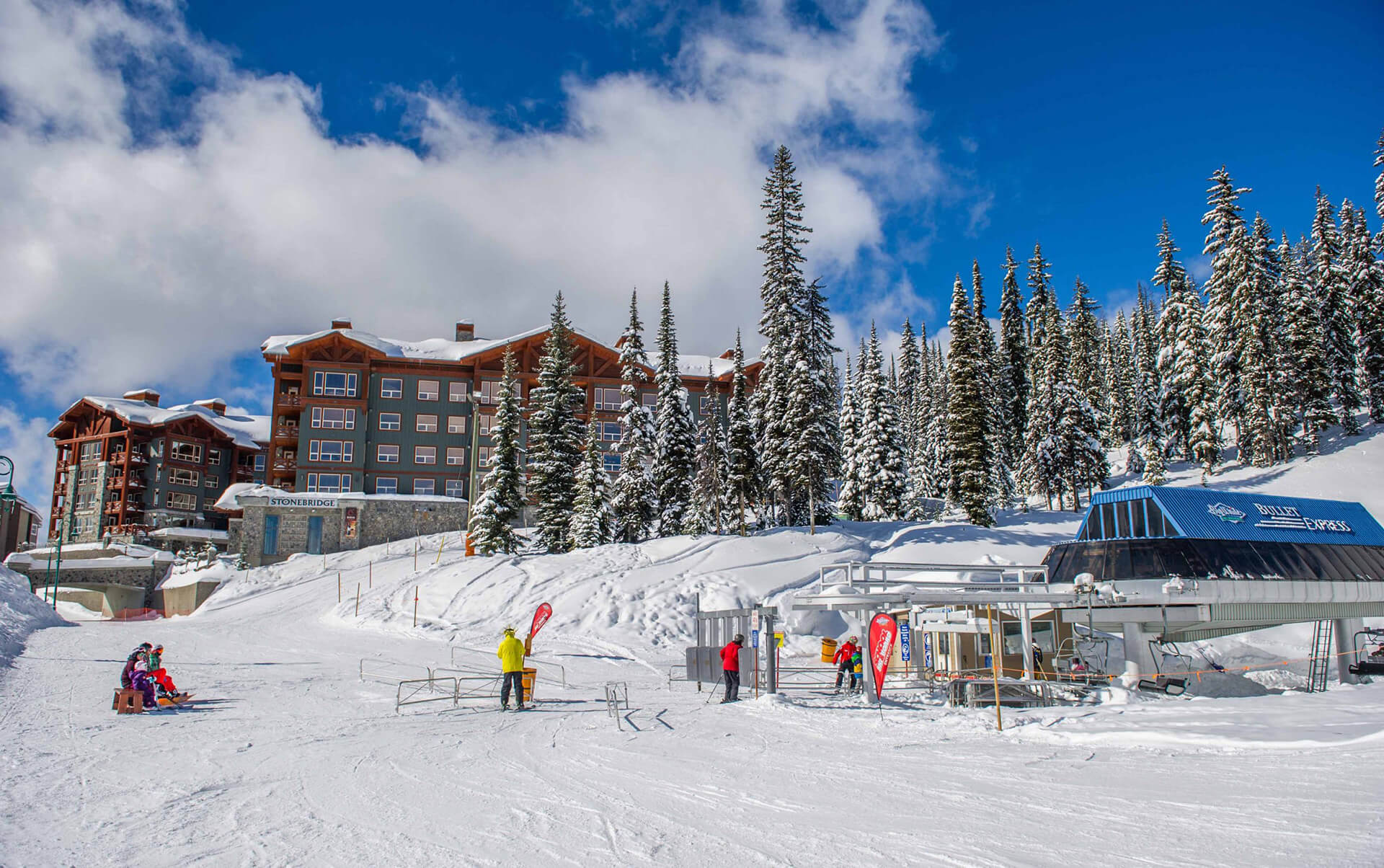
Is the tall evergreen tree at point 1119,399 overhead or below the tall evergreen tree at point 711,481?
overhead

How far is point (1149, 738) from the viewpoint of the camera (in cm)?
1228

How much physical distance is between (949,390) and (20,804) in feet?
153

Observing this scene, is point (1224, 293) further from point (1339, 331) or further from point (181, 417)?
point (181, 417)

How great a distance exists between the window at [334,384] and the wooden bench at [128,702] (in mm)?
49296

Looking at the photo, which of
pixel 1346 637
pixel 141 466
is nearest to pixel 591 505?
pixel 1346 637

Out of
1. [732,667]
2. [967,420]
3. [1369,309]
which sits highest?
[1369,309]

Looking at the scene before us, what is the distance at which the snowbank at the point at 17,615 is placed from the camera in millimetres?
23203

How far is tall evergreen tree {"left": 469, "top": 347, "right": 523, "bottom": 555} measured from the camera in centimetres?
4269

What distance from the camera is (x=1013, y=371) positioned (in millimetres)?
63906

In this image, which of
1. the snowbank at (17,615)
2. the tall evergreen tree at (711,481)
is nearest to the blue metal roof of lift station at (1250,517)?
the tall evergreen tree at (711,481)

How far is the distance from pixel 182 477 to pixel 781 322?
197 ft

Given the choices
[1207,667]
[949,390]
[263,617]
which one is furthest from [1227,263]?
[263,617]

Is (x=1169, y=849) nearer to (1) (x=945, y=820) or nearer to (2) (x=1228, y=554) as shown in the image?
(1) (x=945, y=820)

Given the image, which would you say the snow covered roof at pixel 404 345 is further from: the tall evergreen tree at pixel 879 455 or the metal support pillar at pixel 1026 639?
the metal support pillar at pixel 1026 639
